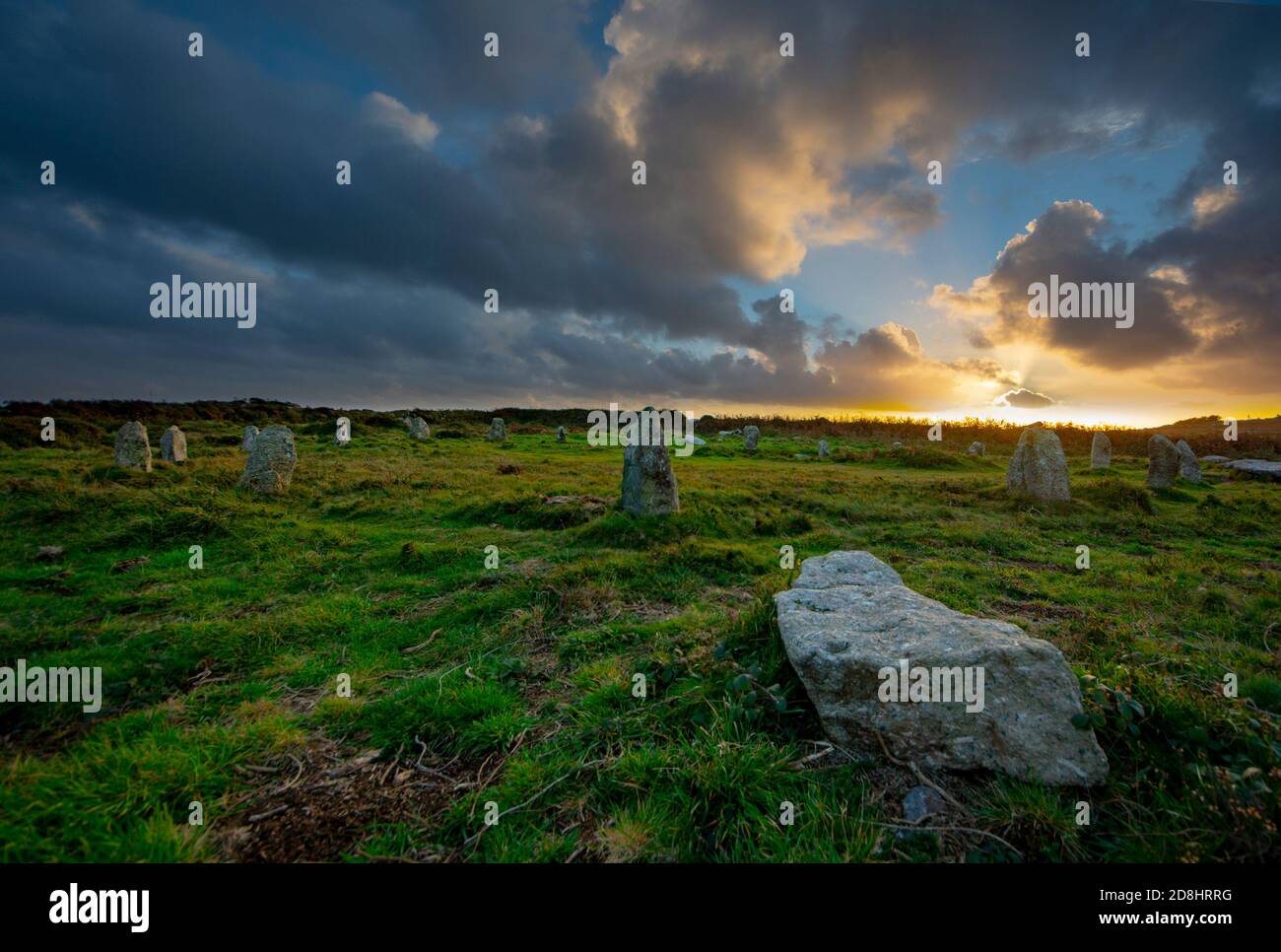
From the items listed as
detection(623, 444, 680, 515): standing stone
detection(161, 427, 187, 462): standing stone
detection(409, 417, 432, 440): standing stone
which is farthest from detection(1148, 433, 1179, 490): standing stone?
detection(409, 417, 432, 440): standing stone

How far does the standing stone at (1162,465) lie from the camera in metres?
18.8

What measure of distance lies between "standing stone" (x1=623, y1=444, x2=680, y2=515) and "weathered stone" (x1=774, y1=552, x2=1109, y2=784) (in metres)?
7.27

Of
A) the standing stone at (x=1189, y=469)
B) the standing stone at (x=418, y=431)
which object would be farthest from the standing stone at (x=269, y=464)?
the standing stone at (x=1189, y=469)

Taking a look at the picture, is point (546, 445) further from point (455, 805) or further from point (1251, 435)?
point (1251, 435)

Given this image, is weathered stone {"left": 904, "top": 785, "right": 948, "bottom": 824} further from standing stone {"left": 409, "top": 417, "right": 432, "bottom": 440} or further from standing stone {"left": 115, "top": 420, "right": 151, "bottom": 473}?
standing stone {"left": 409, "top": 417, "right": 432, "bottom": 440}

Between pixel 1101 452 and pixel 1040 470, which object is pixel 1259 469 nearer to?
pixel 1101 452

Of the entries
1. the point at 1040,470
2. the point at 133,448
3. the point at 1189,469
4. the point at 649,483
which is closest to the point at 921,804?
the point at 649,483

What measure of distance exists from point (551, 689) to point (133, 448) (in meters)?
21.6

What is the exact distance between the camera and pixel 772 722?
12.8 feet

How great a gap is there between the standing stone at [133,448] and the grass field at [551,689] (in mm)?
6466

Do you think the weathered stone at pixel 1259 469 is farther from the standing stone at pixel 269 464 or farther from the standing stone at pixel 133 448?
the standing stone at pixel 133 448

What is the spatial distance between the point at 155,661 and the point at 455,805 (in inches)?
175
